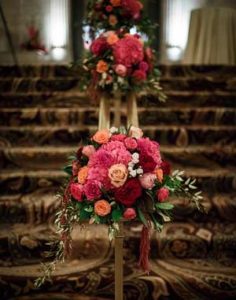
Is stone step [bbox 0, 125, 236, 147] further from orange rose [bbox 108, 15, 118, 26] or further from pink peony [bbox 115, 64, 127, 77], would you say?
orange rose [bbox 108, 15, 118, 26]

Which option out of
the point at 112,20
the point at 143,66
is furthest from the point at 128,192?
the point at 112,20

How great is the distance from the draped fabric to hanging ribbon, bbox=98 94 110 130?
2.75m

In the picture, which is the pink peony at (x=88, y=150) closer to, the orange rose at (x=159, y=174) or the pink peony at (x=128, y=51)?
the orange rose at (x=159, y=174)

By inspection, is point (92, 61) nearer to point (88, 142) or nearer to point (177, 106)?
point (177, 106)

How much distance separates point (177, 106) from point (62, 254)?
6.59 ft

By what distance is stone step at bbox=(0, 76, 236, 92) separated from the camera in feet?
10.4

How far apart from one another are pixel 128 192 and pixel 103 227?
38.9 inches

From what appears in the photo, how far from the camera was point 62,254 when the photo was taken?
121 centimetres

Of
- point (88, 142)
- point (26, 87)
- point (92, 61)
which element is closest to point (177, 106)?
point (92, 61)

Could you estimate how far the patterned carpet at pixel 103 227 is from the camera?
170 centimetres

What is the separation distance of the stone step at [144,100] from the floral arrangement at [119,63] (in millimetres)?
588

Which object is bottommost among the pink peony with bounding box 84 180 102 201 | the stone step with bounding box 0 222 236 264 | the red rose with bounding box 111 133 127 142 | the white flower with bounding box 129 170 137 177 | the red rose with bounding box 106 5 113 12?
the stone step with bounding box 0 222 236 264

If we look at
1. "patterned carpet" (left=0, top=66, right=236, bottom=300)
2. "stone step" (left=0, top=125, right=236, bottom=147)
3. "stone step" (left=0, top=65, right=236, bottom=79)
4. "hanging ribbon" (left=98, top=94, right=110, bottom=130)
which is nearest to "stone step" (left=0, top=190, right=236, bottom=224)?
"patterned carpet" (left=0, top=66, right=236, bottom=300)

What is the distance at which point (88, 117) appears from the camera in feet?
9.23
